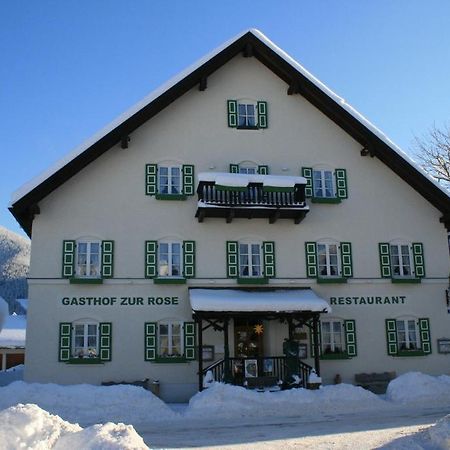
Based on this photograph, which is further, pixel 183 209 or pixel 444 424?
pixel 183 209

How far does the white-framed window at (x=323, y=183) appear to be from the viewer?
70.4 ft

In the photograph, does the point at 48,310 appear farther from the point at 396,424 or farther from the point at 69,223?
the point at 396,424

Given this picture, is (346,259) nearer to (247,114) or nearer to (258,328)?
(258,328)

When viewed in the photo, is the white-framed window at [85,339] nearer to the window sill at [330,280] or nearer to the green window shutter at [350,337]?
the window sill at [330,280]

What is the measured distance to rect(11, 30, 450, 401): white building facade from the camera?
743 inches

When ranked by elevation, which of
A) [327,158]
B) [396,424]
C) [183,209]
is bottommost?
[396,424]

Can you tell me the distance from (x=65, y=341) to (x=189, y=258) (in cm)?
476

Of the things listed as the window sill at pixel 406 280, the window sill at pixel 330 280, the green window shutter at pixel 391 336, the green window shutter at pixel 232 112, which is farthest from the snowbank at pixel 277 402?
the green window shutter at pixel 232 112

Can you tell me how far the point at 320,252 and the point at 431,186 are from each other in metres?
4.75

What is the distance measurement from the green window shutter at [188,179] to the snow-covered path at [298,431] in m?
→ 8.21

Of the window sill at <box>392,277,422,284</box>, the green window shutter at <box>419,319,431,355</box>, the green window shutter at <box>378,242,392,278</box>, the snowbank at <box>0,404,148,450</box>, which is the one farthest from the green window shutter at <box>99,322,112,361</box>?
the green window shutter at <box>419,319,431,355</box>

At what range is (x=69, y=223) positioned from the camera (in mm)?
19438

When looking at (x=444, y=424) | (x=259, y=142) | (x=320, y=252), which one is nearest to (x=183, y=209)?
(x=259, y=142)

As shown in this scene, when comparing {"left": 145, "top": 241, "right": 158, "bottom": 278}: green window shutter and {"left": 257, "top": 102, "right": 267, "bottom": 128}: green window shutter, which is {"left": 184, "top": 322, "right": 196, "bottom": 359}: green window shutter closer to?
{"left": 145, "top": 241, "right": 158, "bottom": 278}: green window shutter
